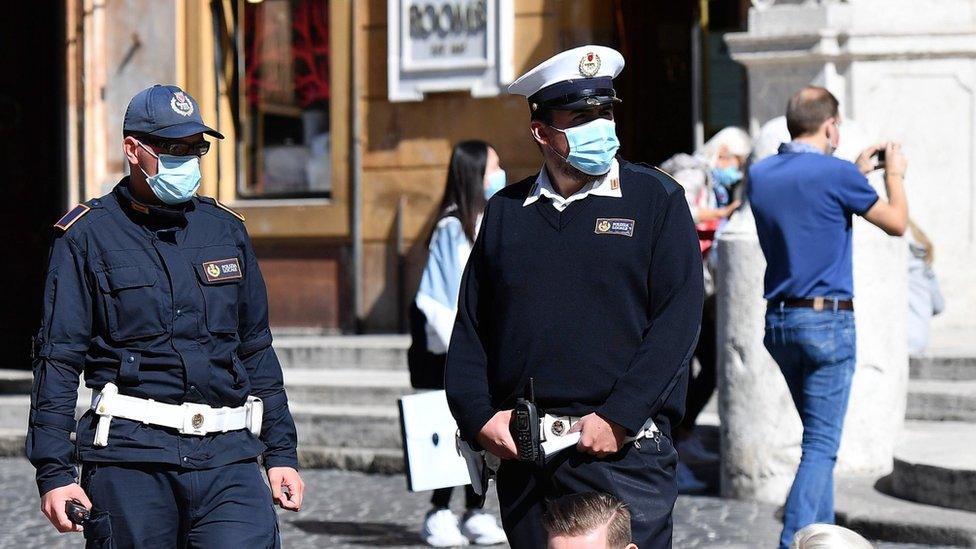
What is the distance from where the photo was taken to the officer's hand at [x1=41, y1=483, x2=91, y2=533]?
4344 millimetres

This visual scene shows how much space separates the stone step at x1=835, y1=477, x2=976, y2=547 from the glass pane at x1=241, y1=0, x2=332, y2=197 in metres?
7.64

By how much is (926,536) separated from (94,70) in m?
10.2

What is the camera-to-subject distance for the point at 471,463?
4.36 meters

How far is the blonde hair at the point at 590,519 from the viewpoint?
359 cm

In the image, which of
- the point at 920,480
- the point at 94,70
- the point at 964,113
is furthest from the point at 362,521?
the point at 94,70

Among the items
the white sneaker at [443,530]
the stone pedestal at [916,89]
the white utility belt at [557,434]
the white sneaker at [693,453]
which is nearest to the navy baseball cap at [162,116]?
the white utility belt at [557,434]

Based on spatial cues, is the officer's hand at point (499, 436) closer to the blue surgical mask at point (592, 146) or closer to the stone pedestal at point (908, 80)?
the blue surgical mask at point (592, 146)

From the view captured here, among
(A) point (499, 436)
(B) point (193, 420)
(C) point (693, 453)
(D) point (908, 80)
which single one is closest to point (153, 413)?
(B) point (193, 420)

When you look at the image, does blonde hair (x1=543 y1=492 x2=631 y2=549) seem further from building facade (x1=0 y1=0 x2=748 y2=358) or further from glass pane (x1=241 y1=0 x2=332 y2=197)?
glass pane (x1=241 y1=0 x2=332 y2=197)

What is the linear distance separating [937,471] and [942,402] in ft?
6.73

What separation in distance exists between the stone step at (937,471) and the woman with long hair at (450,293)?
1.88 metres

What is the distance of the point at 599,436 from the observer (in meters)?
4.07

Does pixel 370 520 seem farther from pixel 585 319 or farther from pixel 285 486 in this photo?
pixel 585 319

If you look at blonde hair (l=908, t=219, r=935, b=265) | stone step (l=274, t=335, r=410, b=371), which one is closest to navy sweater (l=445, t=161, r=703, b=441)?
blonde hair (l=908, t=219, r=935, b=265)
